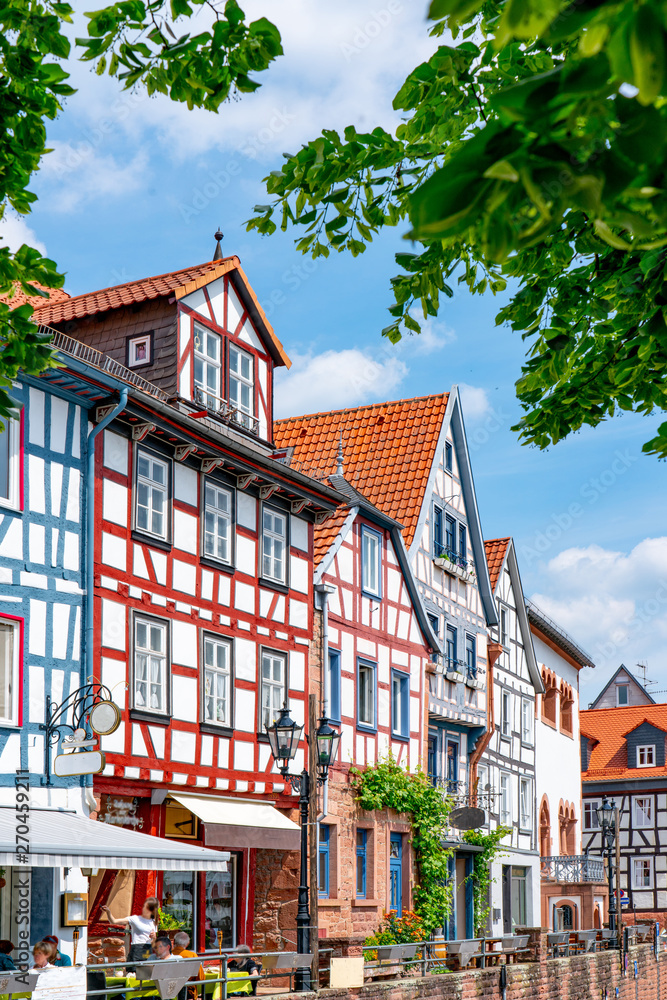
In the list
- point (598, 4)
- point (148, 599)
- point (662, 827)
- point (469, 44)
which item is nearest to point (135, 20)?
point (469, 44)

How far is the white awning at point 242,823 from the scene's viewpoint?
1944cm

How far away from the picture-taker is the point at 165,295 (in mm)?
21250

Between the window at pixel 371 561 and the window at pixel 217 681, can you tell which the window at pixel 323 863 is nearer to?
the window at pixel 217 681

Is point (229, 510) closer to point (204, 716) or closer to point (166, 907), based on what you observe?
point (204, 716)

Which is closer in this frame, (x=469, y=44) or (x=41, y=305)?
(x=469, y=44)

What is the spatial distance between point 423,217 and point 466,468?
1217 inches

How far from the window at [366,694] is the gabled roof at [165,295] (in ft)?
21.8

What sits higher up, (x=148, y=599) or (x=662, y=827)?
(x=148, y=599)

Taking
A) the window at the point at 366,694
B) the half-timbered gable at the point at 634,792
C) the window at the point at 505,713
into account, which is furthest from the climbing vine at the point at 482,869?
the half-timbered gable at the point at 634,792

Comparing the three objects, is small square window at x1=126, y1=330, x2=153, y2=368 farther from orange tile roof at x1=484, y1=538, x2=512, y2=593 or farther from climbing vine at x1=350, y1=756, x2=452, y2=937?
orange tile roof at x1=484, y1=538, x2=512, y2=593

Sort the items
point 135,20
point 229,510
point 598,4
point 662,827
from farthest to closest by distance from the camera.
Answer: point 662,827, point 229,510, point 135,20, point 598,4

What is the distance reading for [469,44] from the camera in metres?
6.84

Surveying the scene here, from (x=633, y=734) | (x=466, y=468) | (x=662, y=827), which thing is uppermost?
(x=466, y=468)

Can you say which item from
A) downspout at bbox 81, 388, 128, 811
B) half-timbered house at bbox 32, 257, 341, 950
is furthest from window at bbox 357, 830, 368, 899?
downspout at bbox 81, 388, 128, 811
